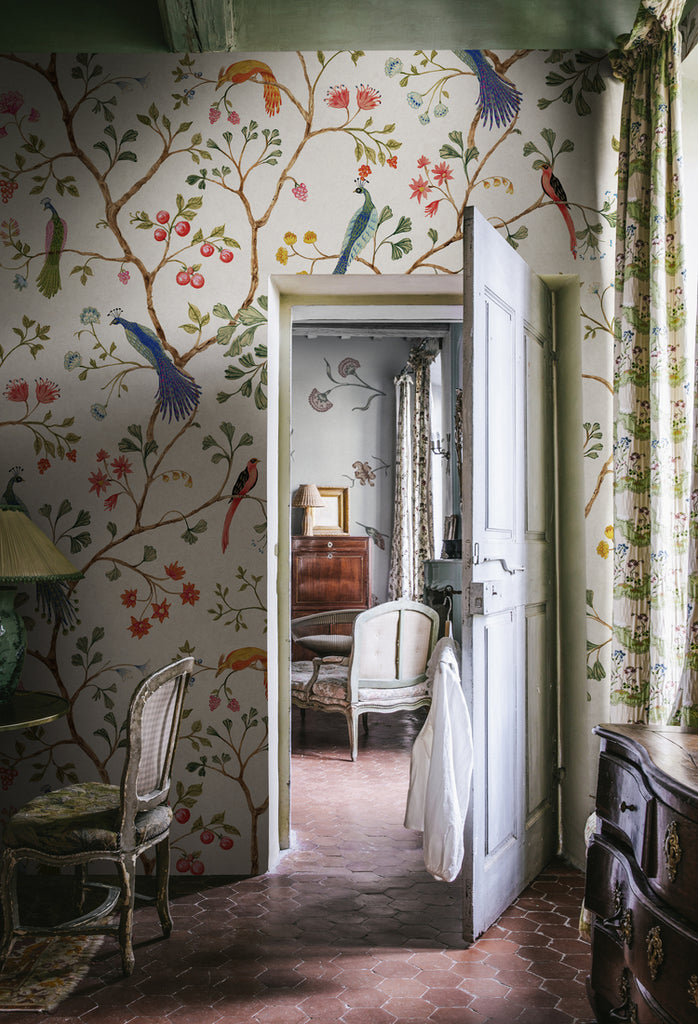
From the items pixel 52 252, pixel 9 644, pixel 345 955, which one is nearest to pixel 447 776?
pixel 345 955

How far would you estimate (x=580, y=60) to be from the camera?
3.06 meters

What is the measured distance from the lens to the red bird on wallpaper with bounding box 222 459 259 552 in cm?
305

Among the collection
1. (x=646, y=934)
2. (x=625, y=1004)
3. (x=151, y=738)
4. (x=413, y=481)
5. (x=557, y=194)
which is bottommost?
(x=625, y=1004)

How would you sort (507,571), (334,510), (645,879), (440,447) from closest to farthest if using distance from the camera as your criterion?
(645,879) → (507,571) → (440,447) → (334,510)

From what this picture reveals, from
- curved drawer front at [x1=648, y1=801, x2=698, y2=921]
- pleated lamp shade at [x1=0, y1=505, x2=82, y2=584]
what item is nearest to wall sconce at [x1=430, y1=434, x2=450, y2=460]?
pleated lamp shade at [x1=0, y1=505, x2=82, y2=584]

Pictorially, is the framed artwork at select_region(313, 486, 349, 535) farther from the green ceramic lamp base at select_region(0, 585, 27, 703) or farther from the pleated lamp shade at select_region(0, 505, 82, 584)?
the green ceramic lamp base at select_region(0, 585, 27, 703)

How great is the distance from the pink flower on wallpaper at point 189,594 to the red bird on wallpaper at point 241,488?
23 cm

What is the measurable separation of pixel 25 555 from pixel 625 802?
1.96 metres

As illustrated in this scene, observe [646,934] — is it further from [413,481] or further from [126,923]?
[413,481]

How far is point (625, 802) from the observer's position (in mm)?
1651

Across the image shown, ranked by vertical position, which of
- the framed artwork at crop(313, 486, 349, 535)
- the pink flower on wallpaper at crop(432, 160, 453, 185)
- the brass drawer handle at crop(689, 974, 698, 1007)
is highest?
the pink flower on wallpaper at crop(432, 160, 453, 185)

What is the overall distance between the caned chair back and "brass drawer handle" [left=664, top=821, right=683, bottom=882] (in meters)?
1.43

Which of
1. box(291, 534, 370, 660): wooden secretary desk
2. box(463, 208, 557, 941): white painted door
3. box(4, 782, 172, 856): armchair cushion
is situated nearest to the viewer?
box(4, 782, 172, 856): armchair cushion

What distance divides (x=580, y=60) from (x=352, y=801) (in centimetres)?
340
